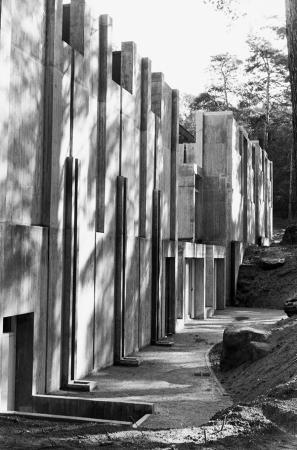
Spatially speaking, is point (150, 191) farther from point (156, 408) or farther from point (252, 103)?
point (252, 103)

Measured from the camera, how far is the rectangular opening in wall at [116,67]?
16344mm

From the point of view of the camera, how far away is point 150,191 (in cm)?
1834

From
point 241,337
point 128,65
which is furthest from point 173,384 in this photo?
point 128,65

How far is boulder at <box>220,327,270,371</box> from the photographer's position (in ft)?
43.1

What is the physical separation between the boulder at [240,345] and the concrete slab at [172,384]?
0.51 metres

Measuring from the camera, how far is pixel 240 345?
44.1ft

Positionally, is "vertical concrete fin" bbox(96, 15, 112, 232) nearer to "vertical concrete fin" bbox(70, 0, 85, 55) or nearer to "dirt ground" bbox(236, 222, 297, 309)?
"vertical concrete fin" bbox(70, 0, 85, 55)

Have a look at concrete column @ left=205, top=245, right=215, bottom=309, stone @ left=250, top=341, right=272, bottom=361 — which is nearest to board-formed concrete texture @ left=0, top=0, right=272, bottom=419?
stone @ left=250, top=341, right=272, bottom=361

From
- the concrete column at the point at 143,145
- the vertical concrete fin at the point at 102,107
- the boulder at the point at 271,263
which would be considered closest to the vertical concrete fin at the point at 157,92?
the concrete column at the point at 143,145

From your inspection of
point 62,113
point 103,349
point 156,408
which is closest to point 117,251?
point 103,349

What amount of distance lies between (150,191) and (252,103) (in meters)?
36.4

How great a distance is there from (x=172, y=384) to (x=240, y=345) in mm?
1927

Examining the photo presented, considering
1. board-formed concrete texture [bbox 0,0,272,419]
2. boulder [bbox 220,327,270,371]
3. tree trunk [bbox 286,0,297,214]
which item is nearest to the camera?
tree trunk [bbox 286,0,297,214]

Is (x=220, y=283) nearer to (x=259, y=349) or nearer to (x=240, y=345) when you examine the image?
(x=240, y=345)
